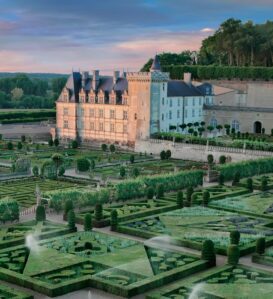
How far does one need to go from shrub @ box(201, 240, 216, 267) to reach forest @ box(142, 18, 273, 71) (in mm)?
60302

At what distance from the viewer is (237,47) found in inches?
3201

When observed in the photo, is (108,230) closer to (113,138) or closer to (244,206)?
(244,206)

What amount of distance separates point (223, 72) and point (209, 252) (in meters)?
57.3

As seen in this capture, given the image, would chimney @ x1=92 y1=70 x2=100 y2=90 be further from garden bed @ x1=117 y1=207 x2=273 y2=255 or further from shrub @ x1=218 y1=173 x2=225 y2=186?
garden bed @ x1=117 y1=207 x2=273 y2=255

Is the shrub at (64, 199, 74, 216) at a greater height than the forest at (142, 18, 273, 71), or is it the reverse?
the forest at (142, 18, 273, 71)

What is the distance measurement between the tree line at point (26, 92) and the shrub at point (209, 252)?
80.6 metres

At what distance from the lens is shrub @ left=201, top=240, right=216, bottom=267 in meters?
22.7

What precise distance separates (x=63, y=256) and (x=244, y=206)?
41.3ft

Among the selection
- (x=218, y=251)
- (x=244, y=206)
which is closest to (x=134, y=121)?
(x=244, y=206)

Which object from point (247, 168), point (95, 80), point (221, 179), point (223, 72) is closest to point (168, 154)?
point (247, 168)

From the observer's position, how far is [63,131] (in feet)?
212

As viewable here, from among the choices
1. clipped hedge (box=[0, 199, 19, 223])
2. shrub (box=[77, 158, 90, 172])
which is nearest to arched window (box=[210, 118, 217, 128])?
shrub (box=[77, 158, 90, 172])

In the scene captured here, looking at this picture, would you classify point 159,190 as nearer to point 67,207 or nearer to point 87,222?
point 67,207

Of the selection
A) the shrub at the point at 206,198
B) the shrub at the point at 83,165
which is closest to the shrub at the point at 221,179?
the shrub at the point at 206,198
